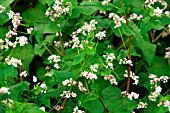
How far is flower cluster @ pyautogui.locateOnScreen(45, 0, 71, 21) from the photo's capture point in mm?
1868

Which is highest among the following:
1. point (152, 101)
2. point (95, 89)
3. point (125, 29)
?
point (125, 29)

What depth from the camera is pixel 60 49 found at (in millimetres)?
2381

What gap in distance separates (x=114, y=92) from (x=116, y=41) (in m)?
0.72

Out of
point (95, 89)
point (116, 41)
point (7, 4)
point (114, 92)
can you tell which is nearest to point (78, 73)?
point (95, 89)

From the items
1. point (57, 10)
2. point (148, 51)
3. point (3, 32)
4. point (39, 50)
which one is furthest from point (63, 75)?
point (3, 32)

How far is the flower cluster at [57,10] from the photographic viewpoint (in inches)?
73.5

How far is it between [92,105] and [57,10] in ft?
1.43

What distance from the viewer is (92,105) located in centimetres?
184

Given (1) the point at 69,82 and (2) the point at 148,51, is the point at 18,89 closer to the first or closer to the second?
(1) the point at 69,82

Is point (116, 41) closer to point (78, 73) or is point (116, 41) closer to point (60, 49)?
point (60, 49)

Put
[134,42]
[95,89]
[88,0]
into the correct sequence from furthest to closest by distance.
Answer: [134,42], [88,0], [95,89]

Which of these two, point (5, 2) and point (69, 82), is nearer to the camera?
point (69, 82)

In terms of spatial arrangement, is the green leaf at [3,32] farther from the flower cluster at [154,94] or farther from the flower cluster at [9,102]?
the flower cluster at [154,94]

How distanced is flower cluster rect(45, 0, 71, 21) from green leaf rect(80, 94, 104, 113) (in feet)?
1.23
